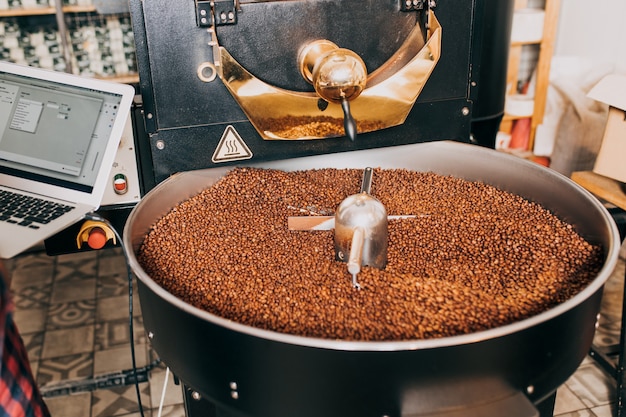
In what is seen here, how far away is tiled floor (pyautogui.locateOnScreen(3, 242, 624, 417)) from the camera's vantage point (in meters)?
2.14

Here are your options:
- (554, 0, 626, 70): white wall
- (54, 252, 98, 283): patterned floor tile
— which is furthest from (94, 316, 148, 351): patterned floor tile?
(554, 0, 626, 70): white wall

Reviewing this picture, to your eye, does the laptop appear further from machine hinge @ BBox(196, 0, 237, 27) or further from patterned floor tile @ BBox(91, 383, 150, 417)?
patterned floor tile @ BBox(91, 383, 150, 417)

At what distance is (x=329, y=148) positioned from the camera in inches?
57.5

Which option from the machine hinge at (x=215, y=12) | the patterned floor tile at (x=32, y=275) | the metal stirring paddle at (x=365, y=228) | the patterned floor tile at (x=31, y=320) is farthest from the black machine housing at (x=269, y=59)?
the patterned floor tile at (x=32, y=275)

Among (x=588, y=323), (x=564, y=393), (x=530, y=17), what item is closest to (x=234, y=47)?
(x=588, y=323)

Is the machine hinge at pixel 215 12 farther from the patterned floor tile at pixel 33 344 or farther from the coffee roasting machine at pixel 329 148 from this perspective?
the patterned floor tile at pixel 33 344

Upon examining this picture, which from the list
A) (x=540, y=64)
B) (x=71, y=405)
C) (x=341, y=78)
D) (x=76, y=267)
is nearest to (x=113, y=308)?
(x=76, y=267)

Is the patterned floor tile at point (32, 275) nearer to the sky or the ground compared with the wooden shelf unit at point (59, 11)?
nearer to the ground

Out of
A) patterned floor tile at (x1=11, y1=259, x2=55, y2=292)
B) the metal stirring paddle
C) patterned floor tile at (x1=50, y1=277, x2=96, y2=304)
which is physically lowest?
patterned floor tile at (x1=11, y1=259, x2=55, y2=292)

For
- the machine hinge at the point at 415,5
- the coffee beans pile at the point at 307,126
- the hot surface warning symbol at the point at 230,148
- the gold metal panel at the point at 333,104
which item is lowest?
the hot surface warning symbol at the point at 230,148

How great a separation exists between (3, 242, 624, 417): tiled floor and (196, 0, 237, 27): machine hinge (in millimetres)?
1334

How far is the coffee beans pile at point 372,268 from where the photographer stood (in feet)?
3.32

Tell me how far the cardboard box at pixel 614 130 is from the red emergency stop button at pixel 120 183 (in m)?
1.45

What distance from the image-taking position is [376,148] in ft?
4.95
